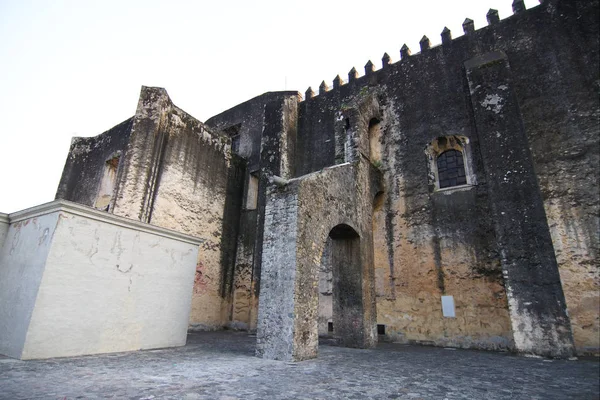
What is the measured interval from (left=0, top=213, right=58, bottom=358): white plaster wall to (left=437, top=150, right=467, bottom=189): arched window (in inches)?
356

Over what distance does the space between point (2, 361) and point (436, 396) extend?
18.7 feet

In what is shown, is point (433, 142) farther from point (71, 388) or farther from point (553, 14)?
point (71, 388)

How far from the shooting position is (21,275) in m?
5.22

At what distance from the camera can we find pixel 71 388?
10.5 ft

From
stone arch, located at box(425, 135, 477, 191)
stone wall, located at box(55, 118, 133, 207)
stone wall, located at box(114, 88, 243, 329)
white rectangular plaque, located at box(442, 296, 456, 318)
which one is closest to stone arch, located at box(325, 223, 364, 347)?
white rectangular plaque, located at box(442, 296, 456, 318)

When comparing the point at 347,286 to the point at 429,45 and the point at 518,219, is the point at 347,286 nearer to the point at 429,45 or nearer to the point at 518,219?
the point at 518,219

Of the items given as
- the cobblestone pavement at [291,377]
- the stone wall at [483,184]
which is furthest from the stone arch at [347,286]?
the stone wall at [483,184]

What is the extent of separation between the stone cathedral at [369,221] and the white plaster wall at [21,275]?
36 millimetres

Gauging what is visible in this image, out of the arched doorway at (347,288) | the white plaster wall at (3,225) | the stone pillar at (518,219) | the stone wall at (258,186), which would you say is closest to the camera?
the stone pillar at (518,219)

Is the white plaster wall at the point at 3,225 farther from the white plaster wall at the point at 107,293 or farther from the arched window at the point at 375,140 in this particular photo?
the arched window at the point at 375,140

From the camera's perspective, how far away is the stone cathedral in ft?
18.2

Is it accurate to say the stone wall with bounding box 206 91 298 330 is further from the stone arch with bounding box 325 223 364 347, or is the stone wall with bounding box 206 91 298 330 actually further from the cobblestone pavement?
the cobblestone pavement

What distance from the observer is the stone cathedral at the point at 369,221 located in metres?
5.54

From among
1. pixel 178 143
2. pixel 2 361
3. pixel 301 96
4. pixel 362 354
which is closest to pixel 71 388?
pixel 2 361
